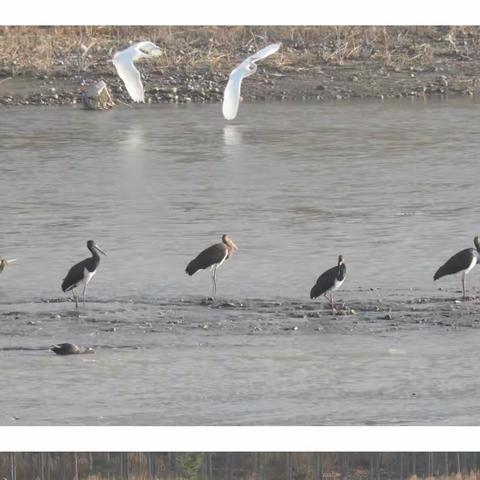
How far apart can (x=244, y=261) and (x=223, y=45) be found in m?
5.53

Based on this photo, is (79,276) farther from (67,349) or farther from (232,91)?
(232,91)

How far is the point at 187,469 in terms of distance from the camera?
14195 mm

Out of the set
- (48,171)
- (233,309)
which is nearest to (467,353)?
(233,309)

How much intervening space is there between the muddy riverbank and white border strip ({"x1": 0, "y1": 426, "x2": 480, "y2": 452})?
8416 millimetres

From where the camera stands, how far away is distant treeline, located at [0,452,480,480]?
14.3m

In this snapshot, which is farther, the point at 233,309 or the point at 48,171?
the point at 48,171

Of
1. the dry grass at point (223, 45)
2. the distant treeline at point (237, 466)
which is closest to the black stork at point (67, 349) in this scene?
the distant treeline at point (237, 466)

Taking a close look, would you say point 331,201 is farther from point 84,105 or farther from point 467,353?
point 467,353

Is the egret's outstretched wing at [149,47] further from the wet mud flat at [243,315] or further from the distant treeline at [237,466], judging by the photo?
the distant treeline at [237,466]

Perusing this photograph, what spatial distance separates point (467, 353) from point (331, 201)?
17.9 ft

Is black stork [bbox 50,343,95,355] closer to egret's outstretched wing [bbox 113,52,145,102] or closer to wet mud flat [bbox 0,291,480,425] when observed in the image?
wet mud flat [bbox 0,291,480,425]

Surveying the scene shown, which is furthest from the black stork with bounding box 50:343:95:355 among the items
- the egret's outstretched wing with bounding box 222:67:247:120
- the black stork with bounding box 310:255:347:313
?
the egret's outstretched wing with bounding box 222:67:247:120

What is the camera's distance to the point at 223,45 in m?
18.6

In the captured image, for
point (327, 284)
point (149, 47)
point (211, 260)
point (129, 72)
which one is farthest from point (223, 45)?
point (327, 284)
